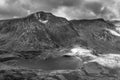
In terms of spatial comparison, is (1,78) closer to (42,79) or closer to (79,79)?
(42,79)

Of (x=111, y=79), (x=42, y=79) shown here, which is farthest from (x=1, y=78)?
(x=111, y=79)

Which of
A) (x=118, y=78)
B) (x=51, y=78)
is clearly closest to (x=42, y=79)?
(x=51, y=78)

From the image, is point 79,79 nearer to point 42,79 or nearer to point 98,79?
point 98,79

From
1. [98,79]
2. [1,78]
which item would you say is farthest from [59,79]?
[1,78]

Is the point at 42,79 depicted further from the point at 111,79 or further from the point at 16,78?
the point at 111,79

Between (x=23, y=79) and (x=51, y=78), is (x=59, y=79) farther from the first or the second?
(x=23, y=79)

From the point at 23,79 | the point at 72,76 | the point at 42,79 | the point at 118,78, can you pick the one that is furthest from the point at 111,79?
the point at 23,79
